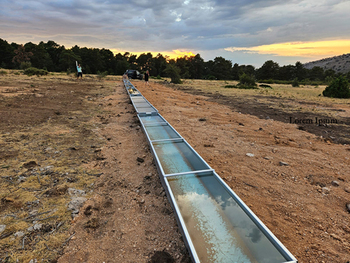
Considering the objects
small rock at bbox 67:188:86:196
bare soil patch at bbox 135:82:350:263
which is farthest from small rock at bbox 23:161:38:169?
bare soil patch at bbox 135:82:350:263

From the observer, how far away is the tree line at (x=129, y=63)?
54.6 meters

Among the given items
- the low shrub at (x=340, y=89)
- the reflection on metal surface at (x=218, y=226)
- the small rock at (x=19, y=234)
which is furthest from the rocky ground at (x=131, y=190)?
the low shrub at (x=340, y=89)

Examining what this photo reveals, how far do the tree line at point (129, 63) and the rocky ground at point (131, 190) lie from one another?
169ft

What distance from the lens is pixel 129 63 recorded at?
7012 centimetres

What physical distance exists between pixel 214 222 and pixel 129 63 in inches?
2909

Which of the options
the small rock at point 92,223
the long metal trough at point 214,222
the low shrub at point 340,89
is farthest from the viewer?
the low shrub at point 340,89

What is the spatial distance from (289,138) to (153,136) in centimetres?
422

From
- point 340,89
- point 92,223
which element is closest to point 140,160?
point 92,223

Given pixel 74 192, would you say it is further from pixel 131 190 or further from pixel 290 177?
pixel 290 177

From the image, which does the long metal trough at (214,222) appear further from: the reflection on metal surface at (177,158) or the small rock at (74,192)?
the small rock at (74,192)

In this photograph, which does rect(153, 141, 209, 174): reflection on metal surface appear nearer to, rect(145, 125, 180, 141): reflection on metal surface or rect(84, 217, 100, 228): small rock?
rect(145, 125, 180, 141): reflection on metal surface

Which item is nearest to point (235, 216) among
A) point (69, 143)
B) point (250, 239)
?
point (250, 239)

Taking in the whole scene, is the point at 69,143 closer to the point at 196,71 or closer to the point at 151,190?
the point at 151,190

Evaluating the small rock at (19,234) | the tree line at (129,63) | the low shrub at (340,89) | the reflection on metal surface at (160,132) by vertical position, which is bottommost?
the small rock at (19,234)
